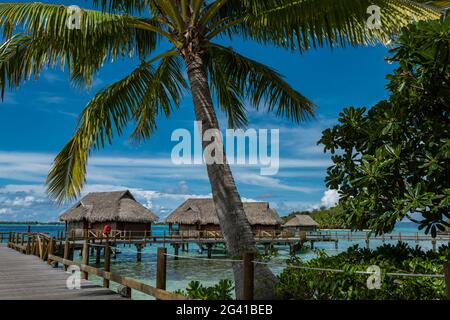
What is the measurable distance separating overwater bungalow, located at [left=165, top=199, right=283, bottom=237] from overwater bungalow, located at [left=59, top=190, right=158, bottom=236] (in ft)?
11.9

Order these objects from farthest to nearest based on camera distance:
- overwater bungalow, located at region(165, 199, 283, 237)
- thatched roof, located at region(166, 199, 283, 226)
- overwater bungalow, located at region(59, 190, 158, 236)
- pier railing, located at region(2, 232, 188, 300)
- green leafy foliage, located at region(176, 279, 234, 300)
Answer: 1. thatched roof, located at region(166, 199, 283, 226)
2. overwater bungalow, located at region(165, 199, 283, 237)
3. overwater bungalow, located at region(59, 190, 158, 236)
4. pier railing, located at region(2, 232, 188, 300)
5. green leafy foliage, located at region(176, 279, 234, 300)

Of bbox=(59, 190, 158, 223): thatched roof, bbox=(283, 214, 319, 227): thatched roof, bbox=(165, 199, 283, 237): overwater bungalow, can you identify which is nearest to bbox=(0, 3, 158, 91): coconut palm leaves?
bbox=(59, 190, 158, 223): thatched roof

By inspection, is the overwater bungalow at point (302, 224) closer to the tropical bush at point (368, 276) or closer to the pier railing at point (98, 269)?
the pier railing at point (98, 269)

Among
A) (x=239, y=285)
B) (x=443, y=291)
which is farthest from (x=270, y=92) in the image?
(x=443, y=291)

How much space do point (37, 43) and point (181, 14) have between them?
248 centimetres

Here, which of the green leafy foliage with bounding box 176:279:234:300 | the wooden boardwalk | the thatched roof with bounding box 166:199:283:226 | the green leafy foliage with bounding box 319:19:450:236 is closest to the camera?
the green leafy foliage with bounding box 319:19:450:236

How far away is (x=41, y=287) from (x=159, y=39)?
578cm

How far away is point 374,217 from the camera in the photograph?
195 inches

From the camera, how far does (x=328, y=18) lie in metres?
6.92

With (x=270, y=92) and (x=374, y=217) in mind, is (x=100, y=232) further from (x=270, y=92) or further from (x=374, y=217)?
(x=374, y=217)

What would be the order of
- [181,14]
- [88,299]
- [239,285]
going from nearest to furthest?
[239,285], [88,299], [181,14]

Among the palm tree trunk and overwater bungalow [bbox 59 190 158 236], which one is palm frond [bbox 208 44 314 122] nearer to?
the palm tree trunk

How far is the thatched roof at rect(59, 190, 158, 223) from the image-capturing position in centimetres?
3378

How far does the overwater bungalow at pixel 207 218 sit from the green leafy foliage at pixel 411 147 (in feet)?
103
